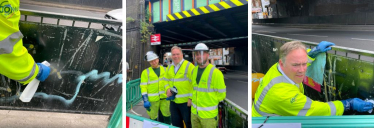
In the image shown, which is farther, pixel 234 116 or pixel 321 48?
pixel 234 116

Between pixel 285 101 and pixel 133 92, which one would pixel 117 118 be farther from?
pixel 285 101

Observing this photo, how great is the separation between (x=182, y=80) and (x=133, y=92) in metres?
0.36

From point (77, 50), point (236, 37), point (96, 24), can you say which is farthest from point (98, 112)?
point (236, 37)

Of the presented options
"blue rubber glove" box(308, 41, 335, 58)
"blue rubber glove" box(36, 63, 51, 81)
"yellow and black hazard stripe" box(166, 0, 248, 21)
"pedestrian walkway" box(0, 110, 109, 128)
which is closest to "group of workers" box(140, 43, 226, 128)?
"yellow and black hazard stripe" box(166, 0, 248, 21)

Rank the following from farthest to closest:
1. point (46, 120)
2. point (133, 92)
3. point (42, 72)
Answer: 1. point (46, 120)
2. point (42, 72)
3. point (133, 92)

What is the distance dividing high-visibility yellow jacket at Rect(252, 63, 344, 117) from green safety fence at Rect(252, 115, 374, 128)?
2 cm

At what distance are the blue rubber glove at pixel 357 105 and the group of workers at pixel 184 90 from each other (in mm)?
608

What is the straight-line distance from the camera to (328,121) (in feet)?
3.90

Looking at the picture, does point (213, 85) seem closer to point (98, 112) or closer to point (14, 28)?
point (98, 112)

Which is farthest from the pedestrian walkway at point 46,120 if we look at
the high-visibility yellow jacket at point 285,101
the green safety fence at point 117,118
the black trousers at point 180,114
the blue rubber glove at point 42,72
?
the high-visibility yellow jacket at point 285,101

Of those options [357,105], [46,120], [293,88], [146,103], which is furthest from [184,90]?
[46,120]

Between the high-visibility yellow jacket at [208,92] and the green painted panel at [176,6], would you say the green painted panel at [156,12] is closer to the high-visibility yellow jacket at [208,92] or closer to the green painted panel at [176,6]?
the green painted panel at [176,6]

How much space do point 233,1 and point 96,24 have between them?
1.08 meters

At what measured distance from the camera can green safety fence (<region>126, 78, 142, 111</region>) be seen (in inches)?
62.0
